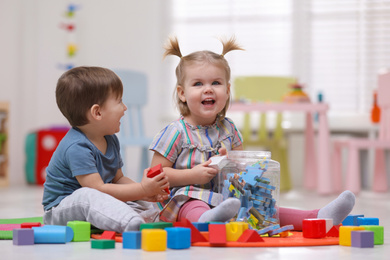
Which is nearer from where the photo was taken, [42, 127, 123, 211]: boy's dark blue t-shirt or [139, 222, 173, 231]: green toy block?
[139, 222, 173, 231]: green toy block

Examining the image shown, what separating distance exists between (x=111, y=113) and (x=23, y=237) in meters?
0.44

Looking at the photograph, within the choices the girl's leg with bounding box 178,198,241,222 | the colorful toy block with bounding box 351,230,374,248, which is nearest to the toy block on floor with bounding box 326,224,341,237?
the colorful toy block with bounding box 351,230,374,248

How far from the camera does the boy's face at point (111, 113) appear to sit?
5.08 feet

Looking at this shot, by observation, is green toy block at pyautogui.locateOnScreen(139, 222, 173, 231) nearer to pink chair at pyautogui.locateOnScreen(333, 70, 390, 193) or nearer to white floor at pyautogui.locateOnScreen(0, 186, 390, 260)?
white floor at pyautogui.locateOnScreen(0, 186, 390, 260)

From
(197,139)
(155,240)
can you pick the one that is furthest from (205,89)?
(155,240)

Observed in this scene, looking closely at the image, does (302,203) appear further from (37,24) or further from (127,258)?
(37,24)

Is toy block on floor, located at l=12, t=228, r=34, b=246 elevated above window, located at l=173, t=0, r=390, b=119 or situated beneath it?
situated beneath

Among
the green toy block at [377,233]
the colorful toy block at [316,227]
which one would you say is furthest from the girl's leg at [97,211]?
the green toy block at [377,233]

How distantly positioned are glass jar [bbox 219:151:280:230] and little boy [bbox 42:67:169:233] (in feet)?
0.57

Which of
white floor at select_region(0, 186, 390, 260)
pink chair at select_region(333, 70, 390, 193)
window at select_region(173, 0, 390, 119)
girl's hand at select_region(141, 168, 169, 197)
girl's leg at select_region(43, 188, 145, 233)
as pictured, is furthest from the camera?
window at select_region(173, 0, 390, 119)

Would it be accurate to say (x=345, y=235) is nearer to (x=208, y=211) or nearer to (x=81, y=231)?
(x=208, y=211)

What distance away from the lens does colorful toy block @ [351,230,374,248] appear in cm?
121

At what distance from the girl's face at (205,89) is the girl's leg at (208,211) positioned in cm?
27

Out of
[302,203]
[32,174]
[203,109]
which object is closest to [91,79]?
[203,109]
